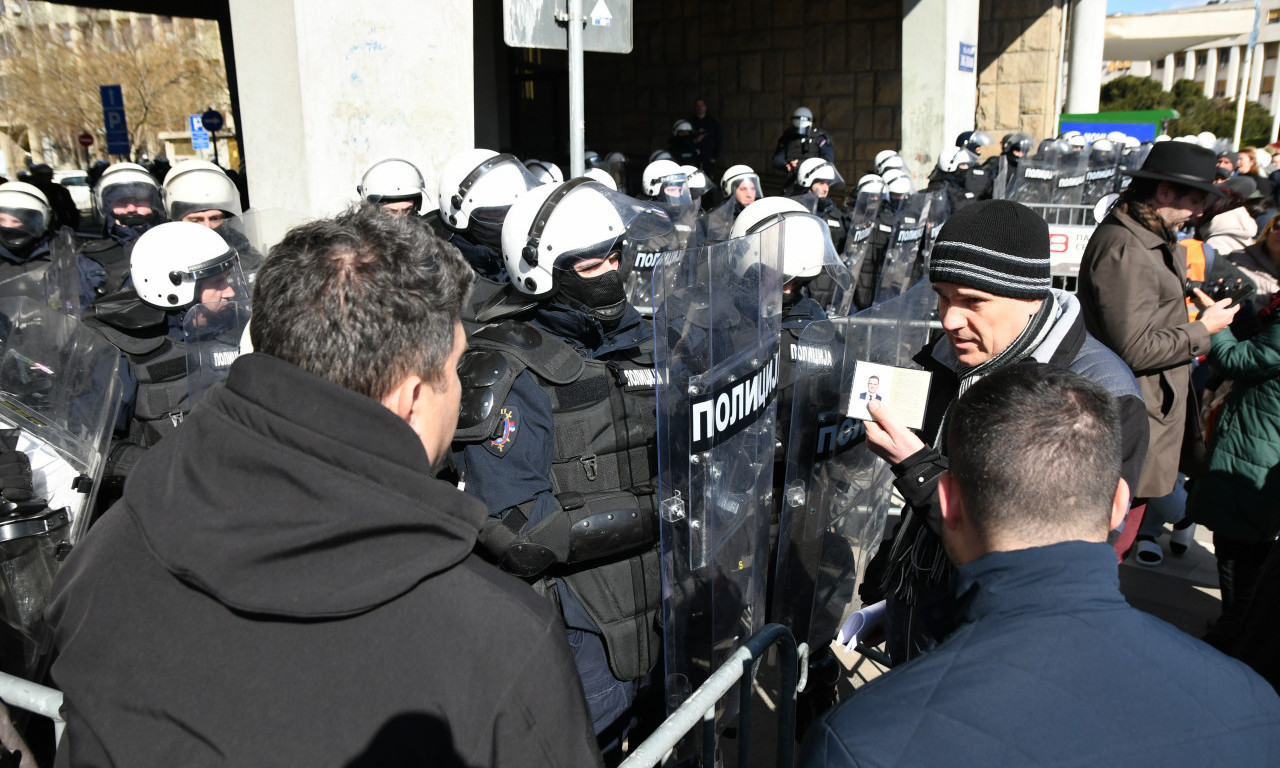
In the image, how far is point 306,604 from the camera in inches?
37.4

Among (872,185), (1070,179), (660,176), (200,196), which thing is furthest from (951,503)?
(1070,179)

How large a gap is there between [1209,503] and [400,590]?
3614mm

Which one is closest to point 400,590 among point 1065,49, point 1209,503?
point 1209,503

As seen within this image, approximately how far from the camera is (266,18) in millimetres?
5809

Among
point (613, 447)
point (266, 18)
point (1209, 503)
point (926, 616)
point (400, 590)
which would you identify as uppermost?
point (266, 18)

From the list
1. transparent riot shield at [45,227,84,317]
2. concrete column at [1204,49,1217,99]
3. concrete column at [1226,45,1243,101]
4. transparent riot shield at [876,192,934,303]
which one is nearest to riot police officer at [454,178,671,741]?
transparent riot shield at [45,227,84,317]

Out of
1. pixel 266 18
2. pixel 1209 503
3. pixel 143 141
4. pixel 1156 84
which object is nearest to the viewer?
pixel 1209 503

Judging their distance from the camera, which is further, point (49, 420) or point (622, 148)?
point (622, 148)

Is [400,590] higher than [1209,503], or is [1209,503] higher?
[400,590]

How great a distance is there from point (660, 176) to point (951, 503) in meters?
7.20

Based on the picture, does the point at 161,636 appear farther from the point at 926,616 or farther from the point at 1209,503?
the point at 1209,503

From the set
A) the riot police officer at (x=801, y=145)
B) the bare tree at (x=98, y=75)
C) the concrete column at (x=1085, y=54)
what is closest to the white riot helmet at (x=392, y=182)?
the riot police officer at (x=801, y=145)

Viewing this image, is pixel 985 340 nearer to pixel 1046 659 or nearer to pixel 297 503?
pixel 1046 659

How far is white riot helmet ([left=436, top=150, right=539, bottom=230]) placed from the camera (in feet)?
16.5
